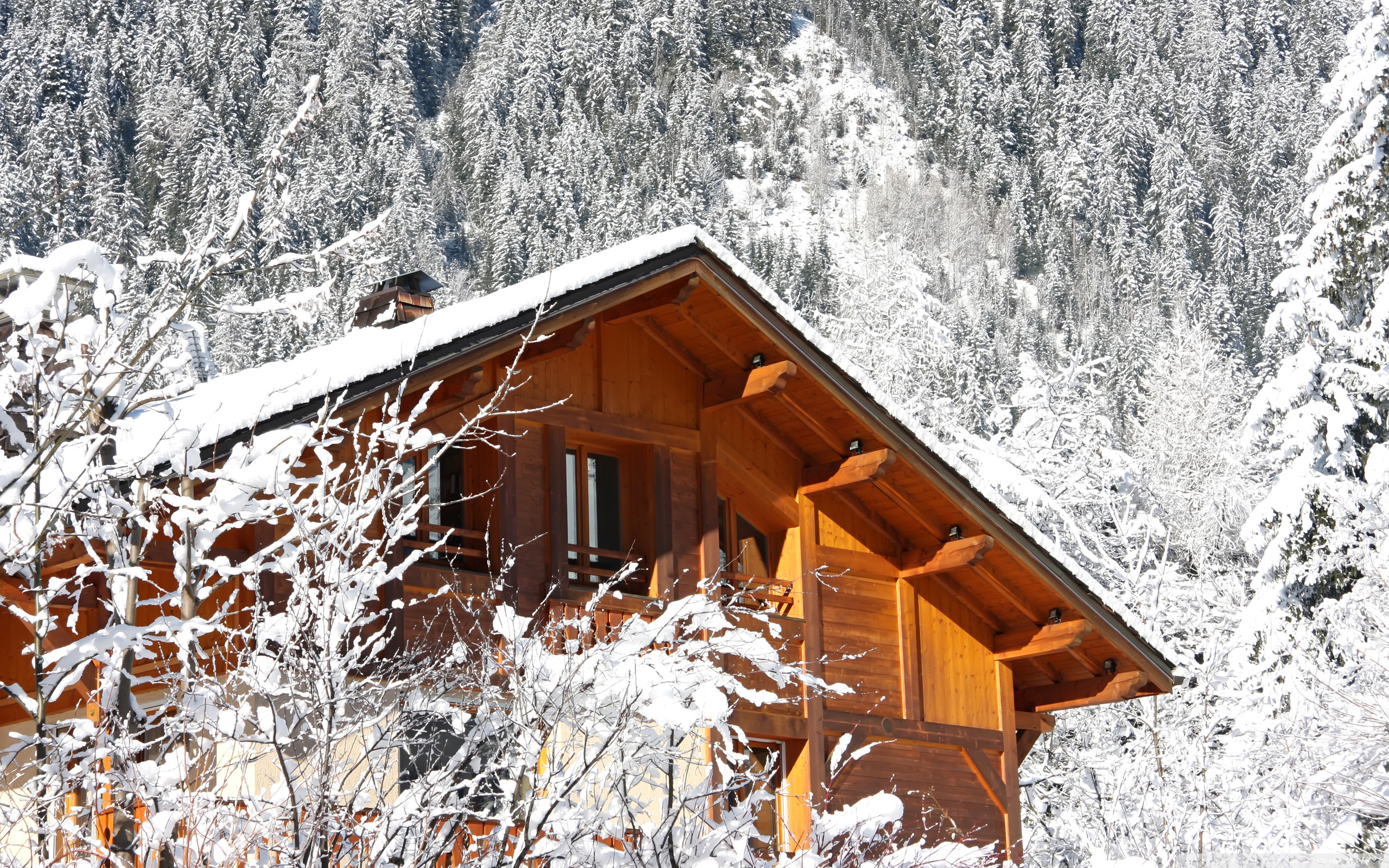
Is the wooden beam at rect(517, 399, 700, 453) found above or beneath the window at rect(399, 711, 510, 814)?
beneath

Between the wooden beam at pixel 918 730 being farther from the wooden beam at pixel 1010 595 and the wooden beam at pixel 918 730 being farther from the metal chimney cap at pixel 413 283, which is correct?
the metal chimney cap at pixel 413 283

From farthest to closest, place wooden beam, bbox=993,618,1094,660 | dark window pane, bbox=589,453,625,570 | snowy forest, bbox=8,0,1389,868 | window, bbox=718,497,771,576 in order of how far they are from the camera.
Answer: snowy forest, bbox=8,0,1389,868 → wooden beam, bbox=993,618,1094,660 → window, bbox=718,497,771,576 → dark window pane, bbox=589,453,625,570

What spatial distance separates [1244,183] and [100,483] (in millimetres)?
143046

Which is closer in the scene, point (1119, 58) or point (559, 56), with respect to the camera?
point (559, 56)

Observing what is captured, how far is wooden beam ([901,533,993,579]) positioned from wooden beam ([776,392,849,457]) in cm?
125

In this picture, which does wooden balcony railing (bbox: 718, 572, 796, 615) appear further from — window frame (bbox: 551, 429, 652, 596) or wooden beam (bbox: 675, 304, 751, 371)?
wooden beam (bbox: 675, 304, 751, 371)

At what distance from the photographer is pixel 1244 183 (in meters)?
138

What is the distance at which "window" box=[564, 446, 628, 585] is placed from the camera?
12.9m

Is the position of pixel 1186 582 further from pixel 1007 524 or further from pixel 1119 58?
pixel 1119 58

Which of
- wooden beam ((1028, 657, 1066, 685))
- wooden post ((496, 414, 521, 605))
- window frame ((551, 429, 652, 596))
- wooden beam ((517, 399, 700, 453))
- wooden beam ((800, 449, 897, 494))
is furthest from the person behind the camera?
wooden beam ((1028, 657, 1066, 685))

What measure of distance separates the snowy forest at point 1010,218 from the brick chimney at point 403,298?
0.76 metres

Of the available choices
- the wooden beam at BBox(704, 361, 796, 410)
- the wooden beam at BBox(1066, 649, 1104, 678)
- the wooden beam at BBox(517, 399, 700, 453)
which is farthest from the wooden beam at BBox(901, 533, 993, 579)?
the wooden beam at BBox(517, 399, 700, 453)

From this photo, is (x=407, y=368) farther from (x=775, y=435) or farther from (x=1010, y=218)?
(x=1010, y=218)

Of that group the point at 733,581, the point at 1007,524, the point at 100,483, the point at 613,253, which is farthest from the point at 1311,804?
the point at 100,483
